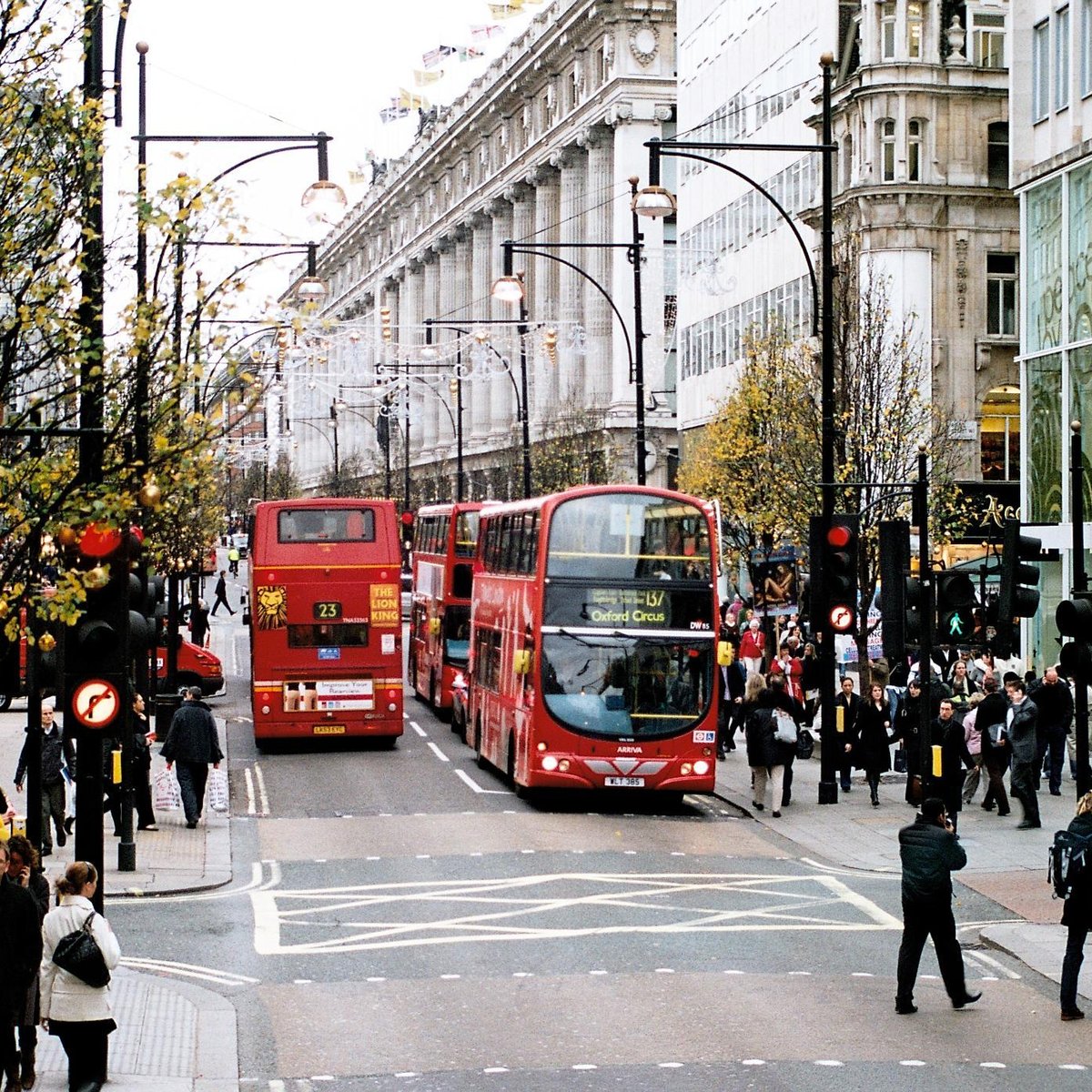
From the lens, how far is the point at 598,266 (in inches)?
3356

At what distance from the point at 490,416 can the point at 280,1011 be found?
87.3 meters

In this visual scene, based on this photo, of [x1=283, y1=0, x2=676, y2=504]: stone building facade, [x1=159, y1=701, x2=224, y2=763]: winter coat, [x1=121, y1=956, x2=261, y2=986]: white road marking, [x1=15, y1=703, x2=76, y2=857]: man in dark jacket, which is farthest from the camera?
[x1=283, y1=0, x2=676, y2=504]: stone building facade

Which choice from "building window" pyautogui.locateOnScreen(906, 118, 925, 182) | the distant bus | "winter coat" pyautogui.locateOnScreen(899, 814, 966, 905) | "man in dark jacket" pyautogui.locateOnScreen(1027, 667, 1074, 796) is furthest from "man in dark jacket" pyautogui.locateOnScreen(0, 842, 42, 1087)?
"building window" pyautogui.locateOnScreen(906, 118, 925, 182)

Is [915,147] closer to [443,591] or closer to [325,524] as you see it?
[443,591]

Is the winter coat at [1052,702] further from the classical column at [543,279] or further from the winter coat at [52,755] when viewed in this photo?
the classical column at [543,279]

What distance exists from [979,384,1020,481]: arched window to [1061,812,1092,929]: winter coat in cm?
3981

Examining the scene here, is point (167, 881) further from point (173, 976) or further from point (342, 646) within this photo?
point (342, 646)

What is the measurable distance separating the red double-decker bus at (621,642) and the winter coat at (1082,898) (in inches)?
464

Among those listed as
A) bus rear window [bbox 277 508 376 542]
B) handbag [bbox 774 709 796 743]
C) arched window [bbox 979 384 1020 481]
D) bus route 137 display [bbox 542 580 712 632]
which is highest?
arched window [bbox 979 384 1020 481]

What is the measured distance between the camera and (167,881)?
21219mm

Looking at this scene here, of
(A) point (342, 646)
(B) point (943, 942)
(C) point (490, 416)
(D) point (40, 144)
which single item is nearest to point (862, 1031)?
(B) point (943, 942)

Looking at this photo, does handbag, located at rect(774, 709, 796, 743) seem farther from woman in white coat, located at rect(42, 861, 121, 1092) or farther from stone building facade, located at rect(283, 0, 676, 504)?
stone building facade, located at rect(283, 0, 676, 504)

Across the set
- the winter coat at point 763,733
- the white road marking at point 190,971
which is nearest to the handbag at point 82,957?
the white road marking at point 190,971

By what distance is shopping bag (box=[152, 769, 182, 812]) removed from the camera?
27625 millimetres
